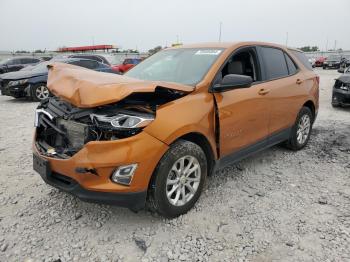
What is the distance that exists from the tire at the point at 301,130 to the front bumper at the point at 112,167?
298 cm

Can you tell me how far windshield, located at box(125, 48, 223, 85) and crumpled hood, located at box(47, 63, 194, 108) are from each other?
43cm

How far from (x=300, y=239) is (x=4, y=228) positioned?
2.76m

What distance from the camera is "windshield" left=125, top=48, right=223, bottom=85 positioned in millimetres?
3822

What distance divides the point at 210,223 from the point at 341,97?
7.56 m

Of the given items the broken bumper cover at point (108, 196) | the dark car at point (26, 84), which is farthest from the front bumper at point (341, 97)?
the dark car at point (26, 84)

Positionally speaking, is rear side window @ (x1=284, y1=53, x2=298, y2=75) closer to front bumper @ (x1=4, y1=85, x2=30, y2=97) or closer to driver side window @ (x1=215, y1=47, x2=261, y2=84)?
driver side window @ (x1=215, y1=47, x2=261, y2=84)

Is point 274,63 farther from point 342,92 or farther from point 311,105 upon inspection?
point 342,92

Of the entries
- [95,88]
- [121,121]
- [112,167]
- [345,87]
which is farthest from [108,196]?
[345,87]

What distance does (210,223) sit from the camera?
3.37 metres

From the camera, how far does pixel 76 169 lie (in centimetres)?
294

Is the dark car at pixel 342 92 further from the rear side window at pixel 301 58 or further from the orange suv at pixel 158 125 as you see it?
the orange suv at pixel 158 125

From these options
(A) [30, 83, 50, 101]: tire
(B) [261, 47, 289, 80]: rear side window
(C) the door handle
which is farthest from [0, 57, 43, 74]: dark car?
(C) the door handle

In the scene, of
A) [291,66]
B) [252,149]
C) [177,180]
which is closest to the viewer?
[177,180]

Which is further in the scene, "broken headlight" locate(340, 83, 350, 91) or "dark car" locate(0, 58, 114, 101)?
"dark car" locate(0, 58, 114, 101)
